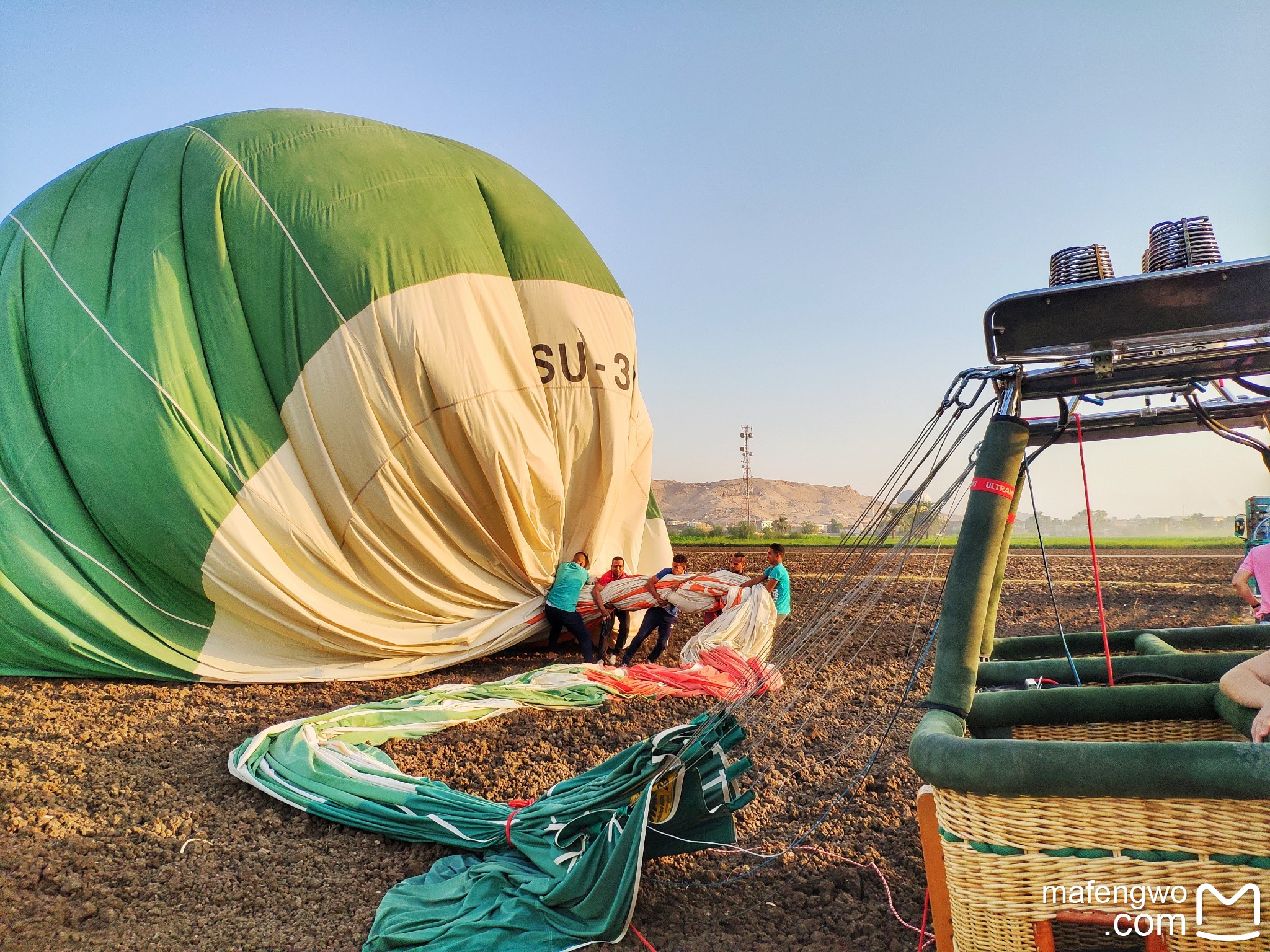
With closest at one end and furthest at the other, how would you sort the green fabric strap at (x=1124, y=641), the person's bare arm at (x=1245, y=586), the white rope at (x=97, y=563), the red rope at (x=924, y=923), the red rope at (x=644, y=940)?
1. the red rope at (x=924, y=923)
2. the red rope at (x=644, y=940)
3. the green fabric strap at (x=1124, y=641)
4. the person's bare arm at (x=1245, y=586)
5. the white rope at (x=97, y=563)

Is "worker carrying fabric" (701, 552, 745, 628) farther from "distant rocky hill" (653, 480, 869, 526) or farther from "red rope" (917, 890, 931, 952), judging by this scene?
"distant rocky hill" (653, 480, 869, 526)

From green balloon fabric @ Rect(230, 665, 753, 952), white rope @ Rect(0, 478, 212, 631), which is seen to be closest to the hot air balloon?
white rope @ Rect(0, 478, 212, 631)

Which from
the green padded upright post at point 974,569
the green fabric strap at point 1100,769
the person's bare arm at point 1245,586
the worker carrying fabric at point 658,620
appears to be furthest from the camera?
the worker carrying fabric at point 658,620

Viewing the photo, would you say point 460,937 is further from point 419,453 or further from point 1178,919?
point 419,453

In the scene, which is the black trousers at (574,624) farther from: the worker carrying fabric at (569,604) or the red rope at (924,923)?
the red rope at (924,923)

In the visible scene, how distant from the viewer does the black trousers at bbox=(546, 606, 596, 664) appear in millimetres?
7098

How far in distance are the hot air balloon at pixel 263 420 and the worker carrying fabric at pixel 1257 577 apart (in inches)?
185

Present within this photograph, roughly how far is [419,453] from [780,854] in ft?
13.9

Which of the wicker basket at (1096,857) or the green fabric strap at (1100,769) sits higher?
the green fabric strap at (1100,769)

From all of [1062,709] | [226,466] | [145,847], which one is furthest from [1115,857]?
[226,466]

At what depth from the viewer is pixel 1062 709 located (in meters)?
2.40

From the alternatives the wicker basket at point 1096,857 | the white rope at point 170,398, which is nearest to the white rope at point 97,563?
the white rope at point 170,398

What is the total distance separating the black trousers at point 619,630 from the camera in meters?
7.44

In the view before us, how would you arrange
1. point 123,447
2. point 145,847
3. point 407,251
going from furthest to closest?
point 407,251
point 123,447
point 145,847
